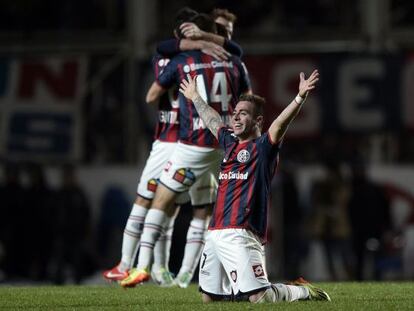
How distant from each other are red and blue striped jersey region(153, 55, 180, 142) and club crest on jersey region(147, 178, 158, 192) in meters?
0.37

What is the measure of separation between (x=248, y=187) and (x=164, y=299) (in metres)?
1.08

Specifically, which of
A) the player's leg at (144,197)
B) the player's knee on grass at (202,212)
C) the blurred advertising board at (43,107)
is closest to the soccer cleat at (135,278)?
the player's leg at (144,197)

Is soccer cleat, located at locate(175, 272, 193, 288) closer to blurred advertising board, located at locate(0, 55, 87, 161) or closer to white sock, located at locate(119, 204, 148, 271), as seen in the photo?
white sock, located at locate(119, 204, 148, 271)

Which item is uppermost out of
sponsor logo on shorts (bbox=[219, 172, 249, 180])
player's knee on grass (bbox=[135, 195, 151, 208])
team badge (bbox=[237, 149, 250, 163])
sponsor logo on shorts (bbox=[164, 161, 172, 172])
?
team badge (bbox=[237, 149, 250, 163])

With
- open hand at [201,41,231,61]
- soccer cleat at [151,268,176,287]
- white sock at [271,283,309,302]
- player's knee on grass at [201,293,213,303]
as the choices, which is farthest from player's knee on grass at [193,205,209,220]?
white sock at [271,283,309,302]

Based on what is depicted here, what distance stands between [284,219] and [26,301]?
32.1ft

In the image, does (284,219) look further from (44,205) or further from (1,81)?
(1,81)

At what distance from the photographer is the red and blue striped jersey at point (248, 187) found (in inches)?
318

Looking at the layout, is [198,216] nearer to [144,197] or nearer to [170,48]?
[144,197]

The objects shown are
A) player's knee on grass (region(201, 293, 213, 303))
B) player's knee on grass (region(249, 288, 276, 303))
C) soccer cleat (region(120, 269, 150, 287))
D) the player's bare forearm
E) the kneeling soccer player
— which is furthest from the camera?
soccer cleat (region(120, 269, 150, 287))

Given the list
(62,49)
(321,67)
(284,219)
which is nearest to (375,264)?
(284,219)

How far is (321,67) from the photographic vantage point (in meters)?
18.5

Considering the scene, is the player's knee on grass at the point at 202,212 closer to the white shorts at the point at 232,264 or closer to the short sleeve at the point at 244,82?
the short sleeve at the point at 244,82

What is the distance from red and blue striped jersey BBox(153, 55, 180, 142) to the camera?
10.3 metres
